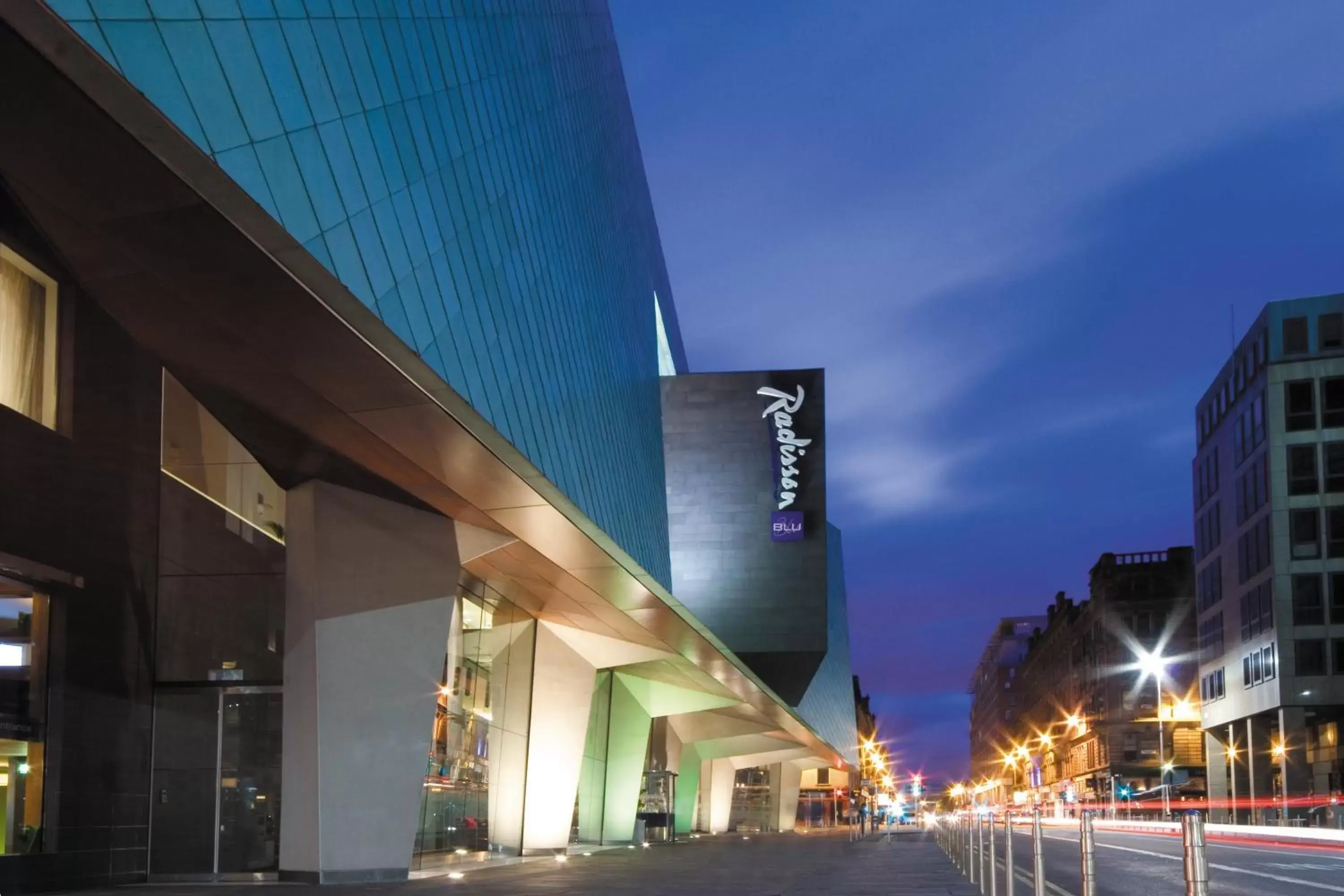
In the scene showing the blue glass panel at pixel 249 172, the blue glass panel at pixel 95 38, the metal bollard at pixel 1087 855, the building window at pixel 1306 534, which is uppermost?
the building window at pixel 1306 534

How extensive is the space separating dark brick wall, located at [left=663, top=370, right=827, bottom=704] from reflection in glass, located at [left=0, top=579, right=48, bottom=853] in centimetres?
3467

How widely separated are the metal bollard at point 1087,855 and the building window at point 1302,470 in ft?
218

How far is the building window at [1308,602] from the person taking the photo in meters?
65.9

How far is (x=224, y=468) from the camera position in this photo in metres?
20.4

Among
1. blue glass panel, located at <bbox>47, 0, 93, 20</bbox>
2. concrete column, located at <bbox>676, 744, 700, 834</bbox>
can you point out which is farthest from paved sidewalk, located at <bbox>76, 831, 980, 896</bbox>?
concrete column, located at <bbox>676, 744, 700, 834</bbox>

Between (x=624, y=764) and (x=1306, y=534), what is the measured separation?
137ft

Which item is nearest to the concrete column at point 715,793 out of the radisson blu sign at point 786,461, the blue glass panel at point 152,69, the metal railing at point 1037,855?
the radisson blu sign at point 786,461

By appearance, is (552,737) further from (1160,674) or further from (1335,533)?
(1160,674)

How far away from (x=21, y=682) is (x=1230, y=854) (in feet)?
81.5

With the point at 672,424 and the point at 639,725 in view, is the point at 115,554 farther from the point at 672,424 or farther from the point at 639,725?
the point at 672,424

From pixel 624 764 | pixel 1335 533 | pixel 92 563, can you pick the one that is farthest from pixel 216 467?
pixel 1335 533

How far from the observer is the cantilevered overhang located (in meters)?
9.05

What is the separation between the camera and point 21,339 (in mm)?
17359

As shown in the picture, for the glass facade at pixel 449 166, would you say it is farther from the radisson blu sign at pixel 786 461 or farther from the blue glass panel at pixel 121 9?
the radisson blu sign at pixel 786 461
